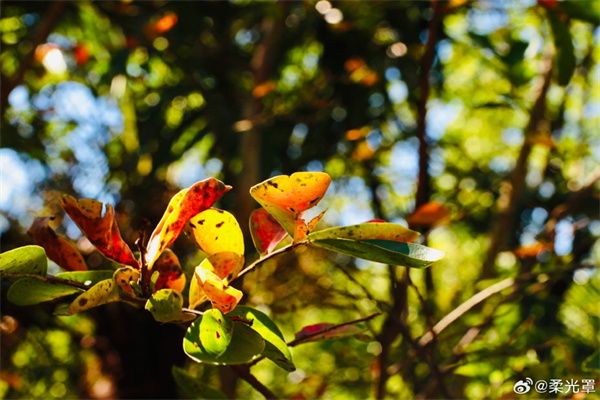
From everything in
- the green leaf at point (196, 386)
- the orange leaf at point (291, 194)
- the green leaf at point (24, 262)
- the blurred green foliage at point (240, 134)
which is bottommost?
the blurred green foliage at point (240, 134)

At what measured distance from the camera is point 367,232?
15.8 inches

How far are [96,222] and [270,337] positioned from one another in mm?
153

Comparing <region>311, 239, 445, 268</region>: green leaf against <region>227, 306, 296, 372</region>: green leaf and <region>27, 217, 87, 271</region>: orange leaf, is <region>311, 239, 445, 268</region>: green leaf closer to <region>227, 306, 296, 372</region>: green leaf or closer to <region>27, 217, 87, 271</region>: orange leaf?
<region>227, 306, 296, 372</region>: green leaf

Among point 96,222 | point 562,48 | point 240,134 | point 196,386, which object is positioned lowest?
point 240,134

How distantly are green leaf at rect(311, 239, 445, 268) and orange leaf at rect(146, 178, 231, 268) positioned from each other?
8 centimetres

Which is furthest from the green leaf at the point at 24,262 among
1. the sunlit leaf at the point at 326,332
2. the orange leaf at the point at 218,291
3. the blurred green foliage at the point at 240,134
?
the blurred green foliage at the point at 240,134

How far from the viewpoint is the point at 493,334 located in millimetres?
1542

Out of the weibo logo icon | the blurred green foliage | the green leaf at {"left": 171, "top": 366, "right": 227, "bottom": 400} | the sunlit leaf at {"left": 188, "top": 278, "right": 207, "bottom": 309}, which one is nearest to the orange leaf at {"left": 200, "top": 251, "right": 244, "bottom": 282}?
the sunlit leaf at {"left": 188, "top": 278, "right": 207, "bottom": 309}

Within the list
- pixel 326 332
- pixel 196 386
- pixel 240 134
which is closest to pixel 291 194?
pixel 326 332

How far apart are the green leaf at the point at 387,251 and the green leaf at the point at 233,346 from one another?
8 centimetres

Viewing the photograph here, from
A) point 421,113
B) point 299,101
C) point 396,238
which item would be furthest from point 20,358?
point 396,238

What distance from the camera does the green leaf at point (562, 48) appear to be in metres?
0.84

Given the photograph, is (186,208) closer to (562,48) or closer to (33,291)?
(33,291)

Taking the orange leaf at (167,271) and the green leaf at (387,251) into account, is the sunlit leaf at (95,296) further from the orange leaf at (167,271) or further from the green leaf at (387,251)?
the green leaf at (387,251)
